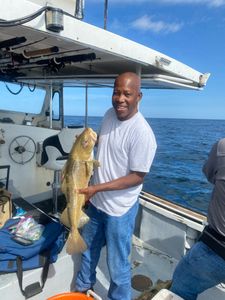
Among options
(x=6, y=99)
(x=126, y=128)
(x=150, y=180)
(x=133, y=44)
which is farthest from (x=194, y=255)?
(x=150, y=180)

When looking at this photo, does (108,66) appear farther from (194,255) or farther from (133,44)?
(194,255)

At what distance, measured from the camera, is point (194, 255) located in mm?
2578

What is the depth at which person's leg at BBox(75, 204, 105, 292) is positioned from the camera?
9.57 feet

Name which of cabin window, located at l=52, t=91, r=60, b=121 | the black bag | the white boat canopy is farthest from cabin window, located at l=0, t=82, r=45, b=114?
the black bag

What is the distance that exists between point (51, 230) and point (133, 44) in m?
2.21

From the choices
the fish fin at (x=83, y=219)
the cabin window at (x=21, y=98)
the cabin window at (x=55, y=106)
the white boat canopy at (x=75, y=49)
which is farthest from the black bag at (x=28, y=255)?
the cabin window at (x=55, y=106)

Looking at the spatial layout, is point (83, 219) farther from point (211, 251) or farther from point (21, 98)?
point (21, 98)

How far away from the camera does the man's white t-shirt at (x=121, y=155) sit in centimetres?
257

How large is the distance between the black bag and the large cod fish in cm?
52

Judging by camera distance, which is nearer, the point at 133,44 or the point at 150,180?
the point at 133,44

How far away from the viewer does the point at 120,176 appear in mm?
2705

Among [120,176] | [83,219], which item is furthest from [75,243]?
[120,176]

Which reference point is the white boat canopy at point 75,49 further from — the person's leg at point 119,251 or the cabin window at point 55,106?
the cabin window at point 55,106

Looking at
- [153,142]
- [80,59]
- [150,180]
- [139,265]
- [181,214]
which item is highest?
[80,59]
